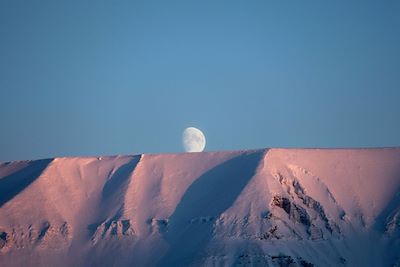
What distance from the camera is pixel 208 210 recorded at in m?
47.0

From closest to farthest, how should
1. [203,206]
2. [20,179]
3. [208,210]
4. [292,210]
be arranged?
[292,210], [208,210], [203,206], [20,179]

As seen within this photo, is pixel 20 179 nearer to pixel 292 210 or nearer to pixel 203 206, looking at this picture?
pixel 203 206

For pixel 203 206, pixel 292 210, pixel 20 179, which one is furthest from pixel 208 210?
pixel 20 179

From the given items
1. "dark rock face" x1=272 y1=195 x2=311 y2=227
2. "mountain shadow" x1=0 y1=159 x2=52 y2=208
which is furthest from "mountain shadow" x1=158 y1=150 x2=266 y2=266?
"mountain shadow" x1=0 y1=159 x2=52 y2=208

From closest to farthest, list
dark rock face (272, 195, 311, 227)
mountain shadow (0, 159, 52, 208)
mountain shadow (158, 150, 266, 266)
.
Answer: mountain shadow (158, 150, 266, 266), dark rock face (272, 195, 311, 227), mountain shadow (0, 159, 52, 208)

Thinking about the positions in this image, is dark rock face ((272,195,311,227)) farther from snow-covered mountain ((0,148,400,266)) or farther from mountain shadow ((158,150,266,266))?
mountain shadow ((158,150,266,266))

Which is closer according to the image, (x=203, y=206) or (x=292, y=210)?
(x=292, y=210)

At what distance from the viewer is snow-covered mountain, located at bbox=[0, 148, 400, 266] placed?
43.4m

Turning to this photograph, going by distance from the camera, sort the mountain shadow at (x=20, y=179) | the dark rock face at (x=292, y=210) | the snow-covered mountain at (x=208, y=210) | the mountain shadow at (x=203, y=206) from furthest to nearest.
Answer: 1. the mountain shadow at (x=20, y=179)
2. the dark rock face at (x=292, y=210)
3. the snow-covered mountain at (x=208, y=210)
4. the mountain shadow at (x=203, y=206)

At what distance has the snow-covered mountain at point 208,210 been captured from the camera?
4341 cm

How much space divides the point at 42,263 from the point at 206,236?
15313mm

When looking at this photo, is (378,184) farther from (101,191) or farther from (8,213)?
(8,213)

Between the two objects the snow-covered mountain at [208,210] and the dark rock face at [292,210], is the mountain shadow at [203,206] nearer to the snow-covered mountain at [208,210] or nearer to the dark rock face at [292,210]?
the snow-covered mountain at [208,210]

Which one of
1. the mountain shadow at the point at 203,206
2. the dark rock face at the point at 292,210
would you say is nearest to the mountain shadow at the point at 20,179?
the mountain shadow at the point at 203,206
